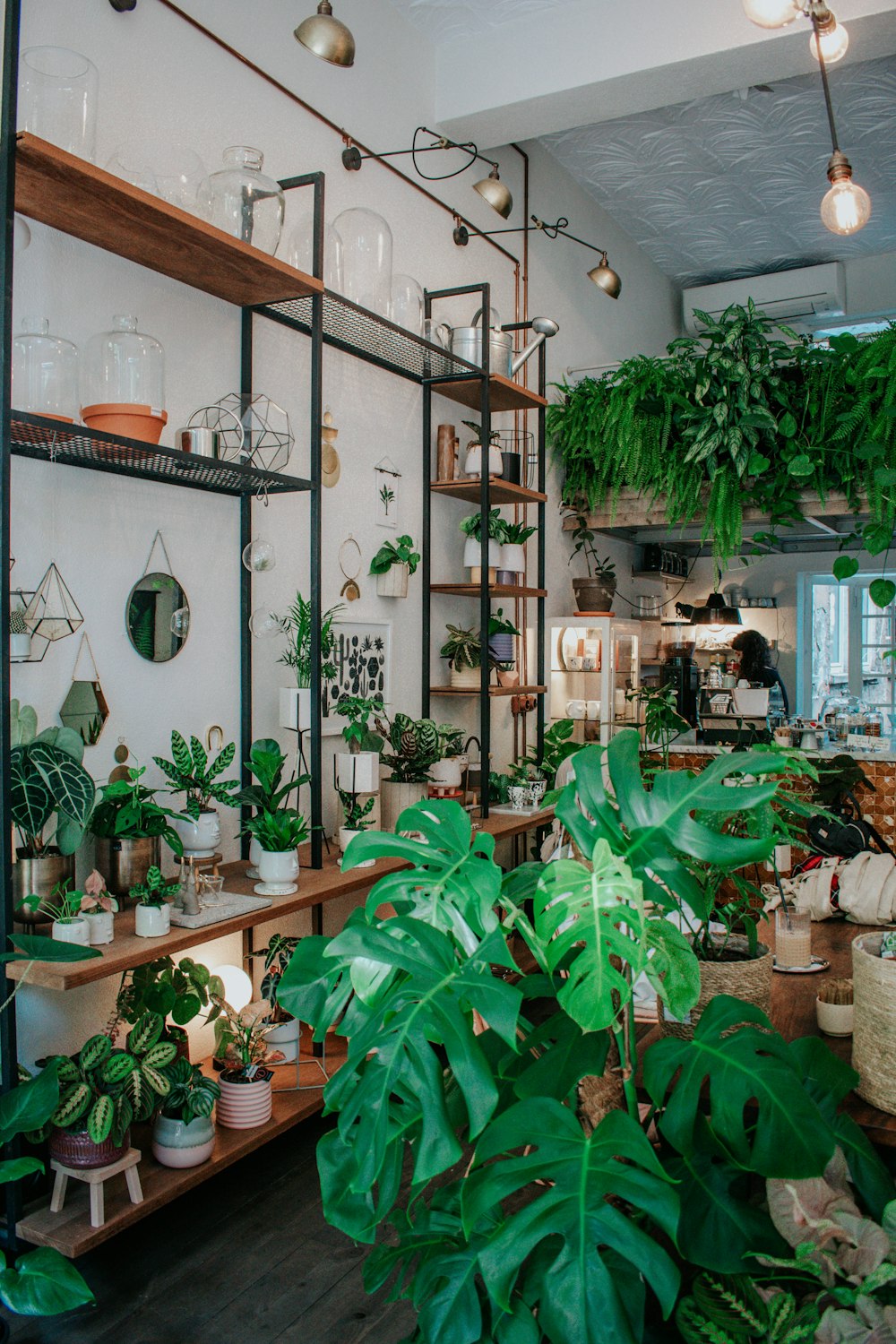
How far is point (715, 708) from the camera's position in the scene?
827 centimetres

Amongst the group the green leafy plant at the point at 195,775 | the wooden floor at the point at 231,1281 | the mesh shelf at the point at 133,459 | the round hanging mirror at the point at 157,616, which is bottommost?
the wooden floor at the point at 231,1281

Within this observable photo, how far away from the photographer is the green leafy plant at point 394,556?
13.1 feet

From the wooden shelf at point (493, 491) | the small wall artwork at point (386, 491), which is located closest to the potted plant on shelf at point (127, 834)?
the small wall artwork at point (386, 491)

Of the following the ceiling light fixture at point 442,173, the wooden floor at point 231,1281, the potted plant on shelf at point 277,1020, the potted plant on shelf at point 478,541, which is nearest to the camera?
the wooden floor at point 231,1281

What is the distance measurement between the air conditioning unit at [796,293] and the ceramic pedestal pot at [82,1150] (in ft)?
21.7

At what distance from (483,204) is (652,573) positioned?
312cm

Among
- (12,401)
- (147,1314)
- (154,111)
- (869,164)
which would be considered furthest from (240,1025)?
(869,164)

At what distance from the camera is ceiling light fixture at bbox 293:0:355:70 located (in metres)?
2.74

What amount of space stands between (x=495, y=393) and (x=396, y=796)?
191cm

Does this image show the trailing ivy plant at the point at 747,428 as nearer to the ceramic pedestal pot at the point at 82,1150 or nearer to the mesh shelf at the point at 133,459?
the mesh shelf at the point at 133,459

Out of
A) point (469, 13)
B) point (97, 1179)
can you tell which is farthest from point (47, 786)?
point (469, 13)

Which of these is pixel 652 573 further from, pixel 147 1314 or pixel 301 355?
pixel 147 1314

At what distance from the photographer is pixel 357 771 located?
333 centimetres

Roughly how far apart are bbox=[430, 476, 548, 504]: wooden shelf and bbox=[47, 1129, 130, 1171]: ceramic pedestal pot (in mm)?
2865
